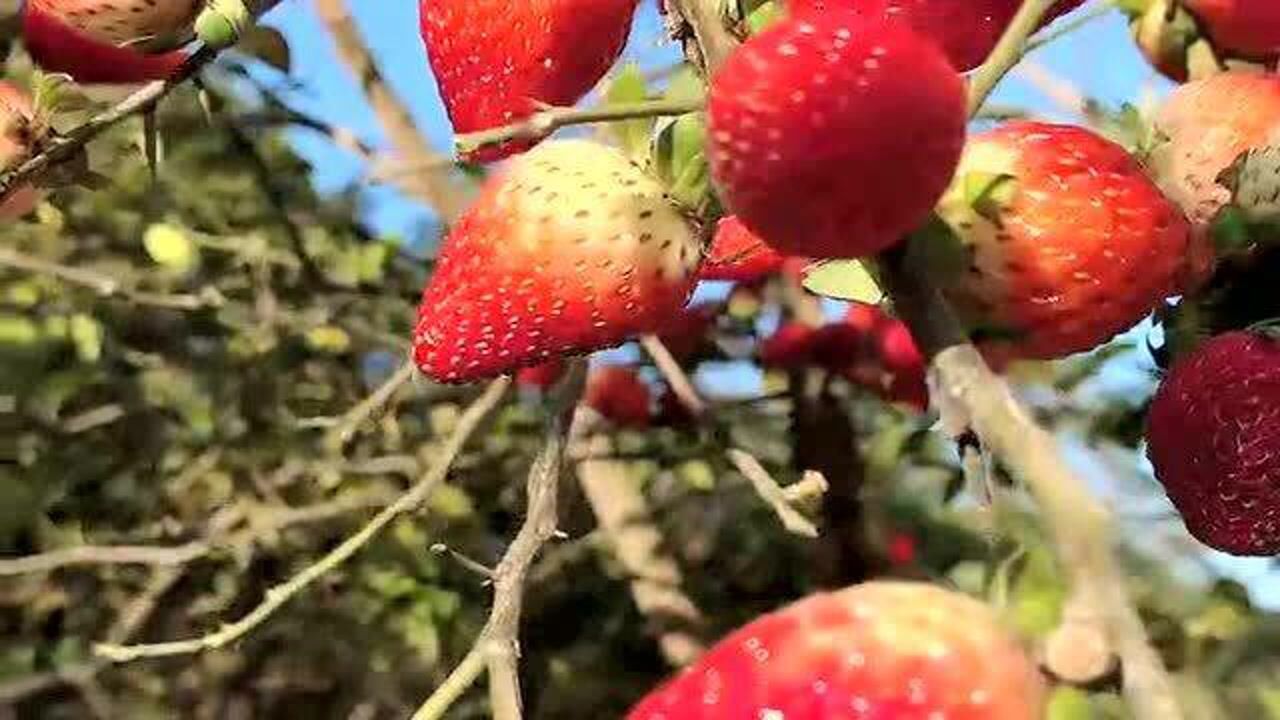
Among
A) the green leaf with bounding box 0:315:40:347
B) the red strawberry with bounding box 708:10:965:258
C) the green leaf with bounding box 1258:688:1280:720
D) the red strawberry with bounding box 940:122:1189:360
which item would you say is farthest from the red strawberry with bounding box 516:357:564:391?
the red strawberry with bounding box 708:10:965:258

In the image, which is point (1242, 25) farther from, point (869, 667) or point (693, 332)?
point (693, 332)

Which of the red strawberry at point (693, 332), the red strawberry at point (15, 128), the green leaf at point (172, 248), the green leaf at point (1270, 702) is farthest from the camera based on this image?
the green leaf at point (172, 248)

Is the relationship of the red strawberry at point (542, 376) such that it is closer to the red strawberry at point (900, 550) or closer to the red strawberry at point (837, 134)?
the red strawberry at point (900, 550)

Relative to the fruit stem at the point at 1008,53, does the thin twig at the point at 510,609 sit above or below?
below

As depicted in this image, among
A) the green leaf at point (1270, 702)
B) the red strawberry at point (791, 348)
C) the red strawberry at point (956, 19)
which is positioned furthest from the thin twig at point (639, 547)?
the red strawberry at point (956, 19)

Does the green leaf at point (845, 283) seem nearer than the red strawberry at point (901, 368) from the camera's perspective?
Yes

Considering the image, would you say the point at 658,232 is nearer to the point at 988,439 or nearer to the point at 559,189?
the point at 559,189
